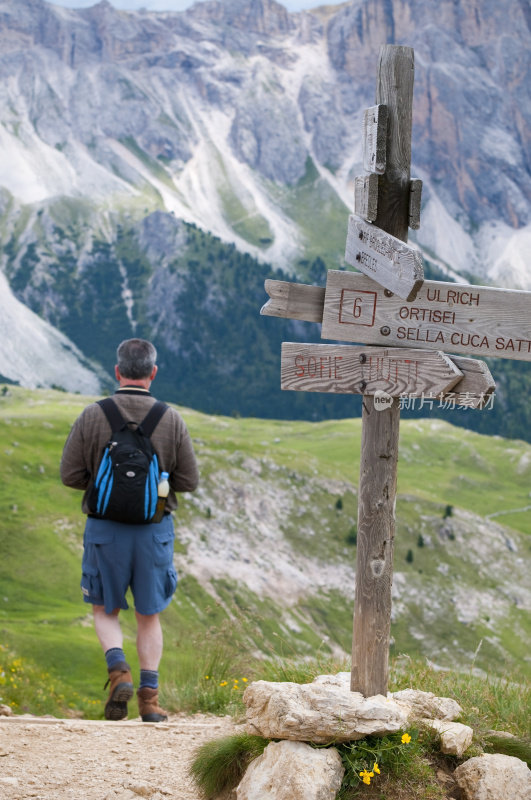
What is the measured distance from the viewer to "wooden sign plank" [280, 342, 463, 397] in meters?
7.71

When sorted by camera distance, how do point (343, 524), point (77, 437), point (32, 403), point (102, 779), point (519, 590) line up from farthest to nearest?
1. point (32, 403)
2. point (519, 590)
3. point (343, 524)
4. point (77, 437)
5. point (102, 779)

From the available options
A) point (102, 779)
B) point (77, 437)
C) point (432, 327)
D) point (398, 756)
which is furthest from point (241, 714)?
point (432, 327)

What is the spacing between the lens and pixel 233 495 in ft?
320

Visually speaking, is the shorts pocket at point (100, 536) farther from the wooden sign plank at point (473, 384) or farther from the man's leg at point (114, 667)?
the wooden sign plank at point (473, 384)

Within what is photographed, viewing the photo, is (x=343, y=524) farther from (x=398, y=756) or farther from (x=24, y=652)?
(x=398, y=756)

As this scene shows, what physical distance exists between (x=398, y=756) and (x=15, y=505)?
61.4 meters

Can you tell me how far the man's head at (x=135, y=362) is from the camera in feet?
30.4

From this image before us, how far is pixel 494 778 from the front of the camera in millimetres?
7262

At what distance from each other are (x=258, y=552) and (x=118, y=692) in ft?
283

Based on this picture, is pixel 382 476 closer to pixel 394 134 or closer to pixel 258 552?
pixel 394 134

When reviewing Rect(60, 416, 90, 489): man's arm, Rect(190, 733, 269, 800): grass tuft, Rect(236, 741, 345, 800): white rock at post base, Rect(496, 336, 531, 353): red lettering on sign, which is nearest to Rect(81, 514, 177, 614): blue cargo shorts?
Rect(60, 416, 90, 489): man's arm

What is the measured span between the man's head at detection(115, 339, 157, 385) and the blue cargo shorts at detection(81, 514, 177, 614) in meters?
1.47

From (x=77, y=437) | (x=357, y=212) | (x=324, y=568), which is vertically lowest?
(x=324, y=568)

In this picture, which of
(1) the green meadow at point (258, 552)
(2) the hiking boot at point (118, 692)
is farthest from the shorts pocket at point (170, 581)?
(1) the green meadow at point (258, 552)
